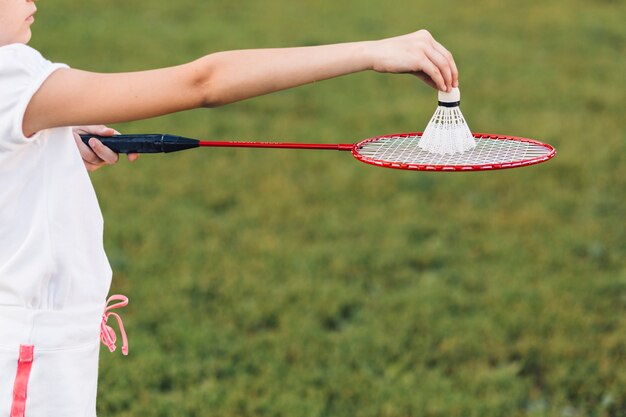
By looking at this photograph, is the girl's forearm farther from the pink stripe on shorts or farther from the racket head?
the pink stripe on shorts

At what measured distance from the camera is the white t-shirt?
6.38ft

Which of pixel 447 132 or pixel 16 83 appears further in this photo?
pixel 447 132

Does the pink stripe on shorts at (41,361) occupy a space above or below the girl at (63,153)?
below

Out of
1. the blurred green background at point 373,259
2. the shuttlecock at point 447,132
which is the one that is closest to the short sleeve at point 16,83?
the shuttlecock at point 447,132

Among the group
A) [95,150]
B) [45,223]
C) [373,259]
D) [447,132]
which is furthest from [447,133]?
[373,259]

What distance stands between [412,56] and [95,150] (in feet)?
2.62

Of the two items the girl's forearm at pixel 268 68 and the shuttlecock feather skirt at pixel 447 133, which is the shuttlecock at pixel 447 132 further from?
the girl's forearm at pixel 268 68

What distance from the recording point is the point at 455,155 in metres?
2.27

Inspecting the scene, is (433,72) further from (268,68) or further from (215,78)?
(215,78)

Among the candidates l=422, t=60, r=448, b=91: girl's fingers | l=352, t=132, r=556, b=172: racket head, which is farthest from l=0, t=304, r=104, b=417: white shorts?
l=422, t=60, r=448, b=91: girl's fingers

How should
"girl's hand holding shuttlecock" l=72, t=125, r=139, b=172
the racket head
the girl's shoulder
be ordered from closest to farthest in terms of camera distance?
the girl's shoulder, the racket head, "girl's hand holding shuttlecock" l=72, t=125, r=139, b=172

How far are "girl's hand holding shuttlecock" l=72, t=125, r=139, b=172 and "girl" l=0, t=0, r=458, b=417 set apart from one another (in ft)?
0.77

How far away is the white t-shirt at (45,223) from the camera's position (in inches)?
76.5

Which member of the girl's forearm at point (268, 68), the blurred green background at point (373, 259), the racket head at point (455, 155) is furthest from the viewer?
the blurred green background at point (373, 259)
